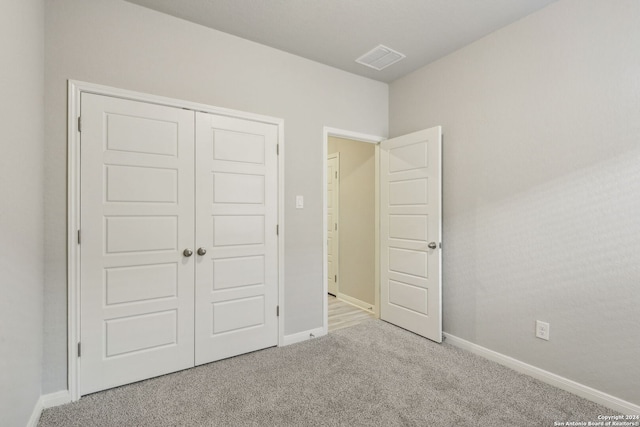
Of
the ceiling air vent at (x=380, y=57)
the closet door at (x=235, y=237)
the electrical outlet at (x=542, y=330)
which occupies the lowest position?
the electrical outlet at (x=542, y=330)

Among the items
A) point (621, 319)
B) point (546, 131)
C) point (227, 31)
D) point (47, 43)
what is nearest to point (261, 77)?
point (227, 31)

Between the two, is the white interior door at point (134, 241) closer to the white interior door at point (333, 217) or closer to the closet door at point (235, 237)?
the closet door at point (235, 237)

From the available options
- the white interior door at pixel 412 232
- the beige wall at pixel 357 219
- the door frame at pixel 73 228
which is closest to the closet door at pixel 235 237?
the door frame at pixel 73 228

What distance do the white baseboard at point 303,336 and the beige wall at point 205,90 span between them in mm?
47

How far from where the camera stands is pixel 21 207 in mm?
1547

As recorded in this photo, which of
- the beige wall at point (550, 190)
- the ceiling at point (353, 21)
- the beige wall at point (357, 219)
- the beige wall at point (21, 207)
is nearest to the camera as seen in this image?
the beige wall at point (21, 207)

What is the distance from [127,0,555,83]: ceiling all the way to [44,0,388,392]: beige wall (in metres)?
0.15

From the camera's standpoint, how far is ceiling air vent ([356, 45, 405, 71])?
280cm

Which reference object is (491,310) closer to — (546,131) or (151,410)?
(546,131)

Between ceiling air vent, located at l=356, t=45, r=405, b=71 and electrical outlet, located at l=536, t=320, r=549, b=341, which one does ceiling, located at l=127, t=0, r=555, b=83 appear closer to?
ceiling air vent, located at l=356, t=45, r=405, b=71

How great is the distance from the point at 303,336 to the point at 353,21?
2.83 metres

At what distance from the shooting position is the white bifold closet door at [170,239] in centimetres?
205

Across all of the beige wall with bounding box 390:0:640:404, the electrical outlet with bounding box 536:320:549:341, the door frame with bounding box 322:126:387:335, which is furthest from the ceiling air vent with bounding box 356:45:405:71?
the electrical outlet with bounding box 536:320:549:341

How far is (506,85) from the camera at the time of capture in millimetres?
2484
